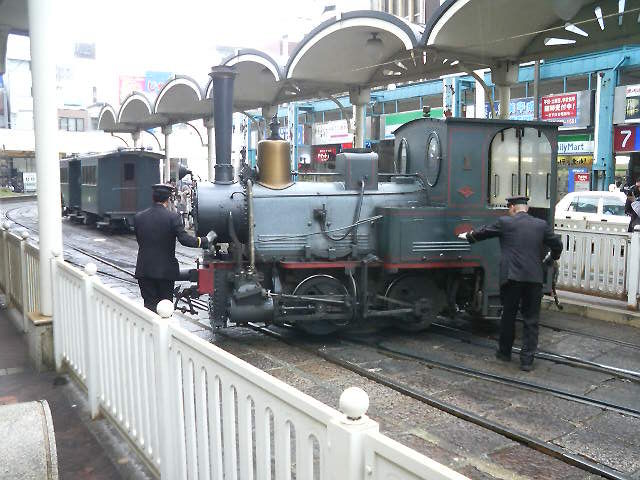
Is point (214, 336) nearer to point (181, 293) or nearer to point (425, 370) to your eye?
point (181, 293)

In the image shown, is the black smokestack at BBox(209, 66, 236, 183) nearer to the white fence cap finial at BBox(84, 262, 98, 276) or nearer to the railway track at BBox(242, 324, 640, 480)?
the railway track at BBox(242, 324, 640, 480)

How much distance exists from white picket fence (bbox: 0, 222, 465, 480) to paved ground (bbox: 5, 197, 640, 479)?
1.31m

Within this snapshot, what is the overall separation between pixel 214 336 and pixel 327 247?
1825 mm

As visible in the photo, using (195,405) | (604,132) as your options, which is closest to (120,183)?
(604,132)

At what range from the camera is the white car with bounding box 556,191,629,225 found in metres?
13.3

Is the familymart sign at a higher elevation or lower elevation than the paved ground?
higher

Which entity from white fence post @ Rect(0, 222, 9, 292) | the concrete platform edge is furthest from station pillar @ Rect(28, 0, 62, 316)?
the concrete platform edge

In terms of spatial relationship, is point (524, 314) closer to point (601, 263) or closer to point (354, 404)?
point (601, 263)

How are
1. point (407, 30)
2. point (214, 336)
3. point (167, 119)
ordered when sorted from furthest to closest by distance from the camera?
point (167, 119), point (407, 30), point (214, 336)

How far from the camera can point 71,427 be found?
4.69 metres

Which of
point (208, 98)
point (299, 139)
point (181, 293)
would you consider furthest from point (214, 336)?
point (299, 139)

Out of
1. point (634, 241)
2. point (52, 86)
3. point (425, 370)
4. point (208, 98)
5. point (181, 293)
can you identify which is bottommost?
point (425, 370)

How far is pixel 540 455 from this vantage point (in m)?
4.42

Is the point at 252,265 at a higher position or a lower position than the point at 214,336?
higher
